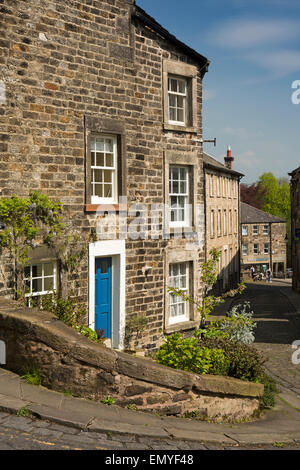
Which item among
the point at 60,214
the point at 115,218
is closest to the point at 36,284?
the point at 60,214

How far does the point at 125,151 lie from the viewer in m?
12.4

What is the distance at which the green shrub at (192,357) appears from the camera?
8289 millimetres

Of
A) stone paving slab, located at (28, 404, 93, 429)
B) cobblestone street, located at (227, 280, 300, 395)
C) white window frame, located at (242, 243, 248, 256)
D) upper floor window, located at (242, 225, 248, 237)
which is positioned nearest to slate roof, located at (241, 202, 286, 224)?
upper floor window, located at (242, 225, 248, 237)

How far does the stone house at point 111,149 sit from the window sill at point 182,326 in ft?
0.10

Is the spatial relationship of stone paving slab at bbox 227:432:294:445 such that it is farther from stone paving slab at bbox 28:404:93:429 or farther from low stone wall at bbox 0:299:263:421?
stone paving slab at bbox 28:404:93:429

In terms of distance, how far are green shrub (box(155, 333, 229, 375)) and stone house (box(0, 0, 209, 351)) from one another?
3.39 meters

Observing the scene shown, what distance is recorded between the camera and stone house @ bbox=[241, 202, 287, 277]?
61.5 metres

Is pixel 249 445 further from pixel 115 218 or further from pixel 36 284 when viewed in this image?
pixel 115 218

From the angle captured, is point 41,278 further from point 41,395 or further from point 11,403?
point 11,403

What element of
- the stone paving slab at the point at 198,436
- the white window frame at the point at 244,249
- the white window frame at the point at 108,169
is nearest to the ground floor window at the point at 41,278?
the white window frame at the point at 108,169

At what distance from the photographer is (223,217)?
4034 cm

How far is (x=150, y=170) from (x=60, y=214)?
3.09 meters

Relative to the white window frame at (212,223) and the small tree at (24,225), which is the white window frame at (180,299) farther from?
the white window frame at (212,223)

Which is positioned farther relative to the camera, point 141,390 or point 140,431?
point 141,390
